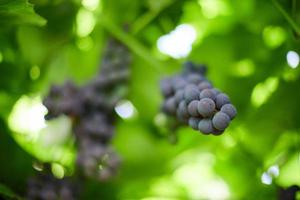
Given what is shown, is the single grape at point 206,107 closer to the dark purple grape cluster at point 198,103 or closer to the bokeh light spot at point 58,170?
the dark purple grape cluster at point 198,103

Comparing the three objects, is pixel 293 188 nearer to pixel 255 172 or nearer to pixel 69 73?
pixel 255 172

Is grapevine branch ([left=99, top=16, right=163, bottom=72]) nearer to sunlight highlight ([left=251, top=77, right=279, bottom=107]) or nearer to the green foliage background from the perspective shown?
the green foliage background

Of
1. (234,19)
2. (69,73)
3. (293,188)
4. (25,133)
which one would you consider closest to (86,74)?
(69,73)

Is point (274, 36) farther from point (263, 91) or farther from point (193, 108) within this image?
point (193, 108)

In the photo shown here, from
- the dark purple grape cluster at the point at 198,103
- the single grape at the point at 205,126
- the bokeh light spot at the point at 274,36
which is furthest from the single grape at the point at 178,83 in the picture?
the bokeh light spot at the point at 274,36

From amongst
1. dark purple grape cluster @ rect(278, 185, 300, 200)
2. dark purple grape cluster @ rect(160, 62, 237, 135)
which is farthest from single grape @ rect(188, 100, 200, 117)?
dark purple grape cluster @ rect(278, 185, 300, 200)
